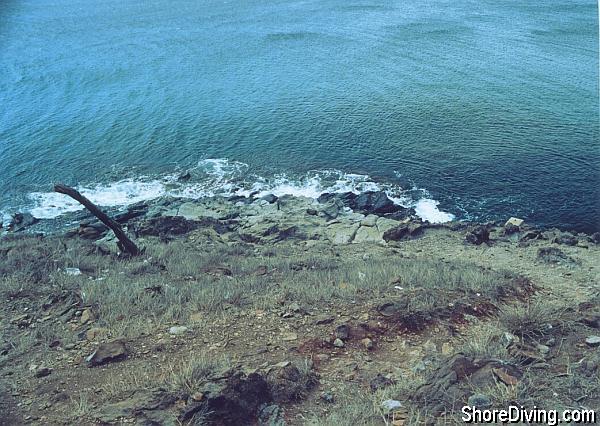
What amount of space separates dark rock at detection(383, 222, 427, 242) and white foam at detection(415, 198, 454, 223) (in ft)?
6.33

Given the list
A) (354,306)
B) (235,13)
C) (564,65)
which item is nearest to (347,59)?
(564,65)

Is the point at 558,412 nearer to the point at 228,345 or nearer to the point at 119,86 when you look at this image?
the point at 228,345

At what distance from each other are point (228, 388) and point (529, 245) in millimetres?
18381

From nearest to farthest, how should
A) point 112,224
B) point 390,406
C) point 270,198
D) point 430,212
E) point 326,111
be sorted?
point 390,406 < point 112,224 < point 430,212 < point 270,198 < point 326,111

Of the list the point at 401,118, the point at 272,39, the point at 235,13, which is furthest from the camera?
A: the point at 235,13

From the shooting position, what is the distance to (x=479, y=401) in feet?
23.5

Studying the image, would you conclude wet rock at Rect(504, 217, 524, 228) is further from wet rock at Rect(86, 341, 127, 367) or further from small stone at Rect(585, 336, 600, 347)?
wet rock at Rect(86, 341, 127, 367)

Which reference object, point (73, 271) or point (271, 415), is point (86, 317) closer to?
point (73, 271)

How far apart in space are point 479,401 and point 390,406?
1231 mm

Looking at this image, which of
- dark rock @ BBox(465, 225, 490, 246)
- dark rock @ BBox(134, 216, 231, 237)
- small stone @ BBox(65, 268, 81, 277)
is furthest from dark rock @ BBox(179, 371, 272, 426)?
dark rock @ BBox(465, 225, 490, 246)

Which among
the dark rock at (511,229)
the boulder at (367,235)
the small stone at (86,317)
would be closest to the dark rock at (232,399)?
the small stone at (86,317)

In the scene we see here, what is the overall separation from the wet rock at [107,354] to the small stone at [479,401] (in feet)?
19.0

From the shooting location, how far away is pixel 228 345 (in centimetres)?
955

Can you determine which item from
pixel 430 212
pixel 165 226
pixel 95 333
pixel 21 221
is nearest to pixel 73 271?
pixel 95 333
